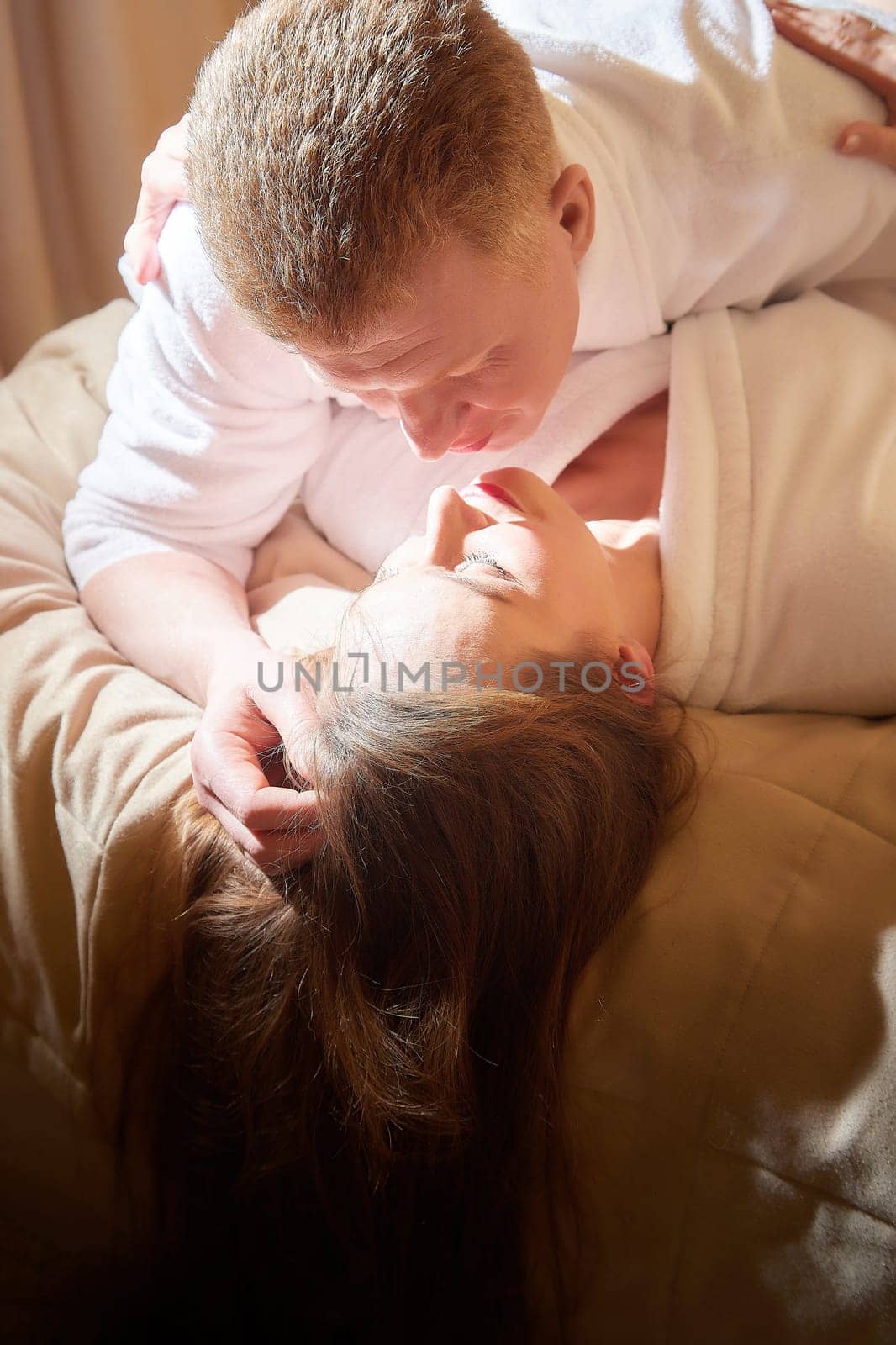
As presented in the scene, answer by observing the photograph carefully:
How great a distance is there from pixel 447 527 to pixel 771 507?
38 cm

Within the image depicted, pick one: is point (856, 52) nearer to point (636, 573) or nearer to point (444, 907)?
point (636, 573)

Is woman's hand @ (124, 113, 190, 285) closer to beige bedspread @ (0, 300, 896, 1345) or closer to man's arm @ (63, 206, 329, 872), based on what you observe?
man's arm @ (63, 206, 329, 872)

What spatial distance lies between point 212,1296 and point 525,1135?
1.25 feet

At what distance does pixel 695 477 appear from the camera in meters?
1.06

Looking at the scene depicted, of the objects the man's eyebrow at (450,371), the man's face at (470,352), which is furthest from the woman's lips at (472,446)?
the man's eyebrow at (450,371)

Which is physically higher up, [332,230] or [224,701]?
[332,230]

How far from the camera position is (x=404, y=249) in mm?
728

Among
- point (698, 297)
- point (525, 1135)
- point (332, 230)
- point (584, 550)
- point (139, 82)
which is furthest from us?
point (139, 82)

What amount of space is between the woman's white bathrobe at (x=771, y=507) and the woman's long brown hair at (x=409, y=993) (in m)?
0.19

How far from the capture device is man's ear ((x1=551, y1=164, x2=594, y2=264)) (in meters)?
0.93

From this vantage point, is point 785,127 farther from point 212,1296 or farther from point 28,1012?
point 212,1296

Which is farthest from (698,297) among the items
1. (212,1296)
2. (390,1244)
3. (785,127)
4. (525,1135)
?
(212,1296)

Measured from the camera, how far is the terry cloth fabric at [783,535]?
1006mm

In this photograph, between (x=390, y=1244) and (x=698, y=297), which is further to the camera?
(x=698, y=297)
